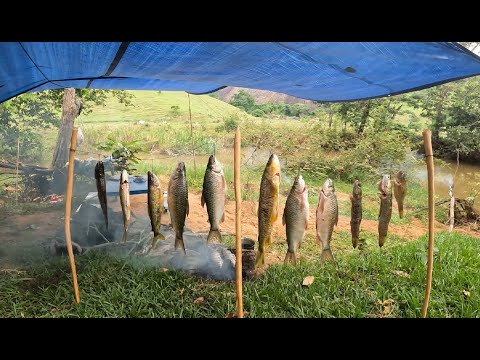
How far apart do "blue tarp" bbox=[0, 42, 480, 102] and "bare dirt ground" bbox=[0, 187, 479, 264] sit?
2.08m

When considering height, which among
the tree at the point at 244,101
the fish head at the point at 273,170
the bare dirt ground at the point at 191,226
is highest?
the tree at the point at 244,101

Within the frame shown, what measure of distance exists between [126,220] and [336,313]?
68.6 inches

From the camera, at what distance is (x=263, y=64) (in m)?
2.60

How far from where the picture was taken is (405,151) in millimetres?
8398

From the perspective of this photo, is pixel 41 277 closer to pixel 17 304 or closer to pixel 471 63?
pixel 17 304

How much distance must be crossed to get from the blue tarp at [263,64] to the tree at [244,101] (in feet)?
23.6

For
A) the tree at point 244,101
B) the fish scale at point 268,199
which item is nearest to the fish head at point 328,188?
the fish scale at point 268,199

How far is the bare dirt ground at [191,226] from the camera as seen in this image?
479 centimetres

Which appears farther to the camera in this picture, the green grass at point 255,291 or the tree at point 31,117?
the tree at point 31,117

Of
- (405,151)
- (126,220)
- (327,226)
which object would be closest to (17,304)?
(126,220)

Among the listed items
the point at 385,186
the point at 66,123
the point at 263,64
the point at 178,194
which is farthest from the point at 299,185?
the point at 66,123

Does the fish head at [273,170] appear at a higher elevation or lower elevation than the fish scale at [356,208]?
higher

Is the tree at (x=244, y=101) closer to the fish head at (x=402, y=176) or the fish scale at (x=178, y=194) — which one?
the fish head at (x=402, y=176)

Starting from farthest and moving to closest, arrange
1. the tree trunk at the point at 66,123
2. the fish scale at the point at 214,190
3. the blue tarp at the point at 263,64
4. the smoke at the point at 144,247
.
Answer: the tree trunk at the point at 66,123 < the smoke at the point at 144,247 < the fish scale at the point at 214,190 < the blue tarp at the point at 263,64
